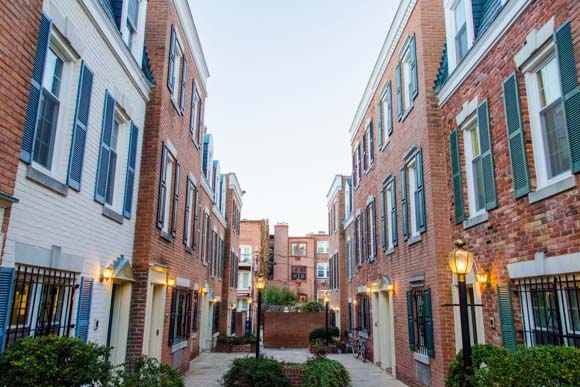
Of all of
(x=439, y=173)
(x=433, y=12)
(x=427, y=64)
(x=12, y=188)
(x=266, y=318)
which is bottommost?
(x=266, y=318)

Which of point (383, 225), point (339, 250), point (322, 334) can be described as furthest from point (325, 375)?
point (339, 250)

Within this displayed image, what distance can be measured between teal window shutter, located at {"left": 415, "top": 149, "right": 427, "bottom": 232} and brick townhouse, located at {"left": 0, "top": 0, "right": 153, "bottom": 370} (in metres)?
6.14

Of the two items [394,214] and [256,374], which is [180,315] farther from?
[394,214]

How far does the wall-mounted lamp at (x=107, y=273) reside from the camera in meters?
7.75

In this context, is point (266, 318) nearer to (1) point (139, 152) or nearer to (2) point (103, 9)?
(1) point (139, 152)

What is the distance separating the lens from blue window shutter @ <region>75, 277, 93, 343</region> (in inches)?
269

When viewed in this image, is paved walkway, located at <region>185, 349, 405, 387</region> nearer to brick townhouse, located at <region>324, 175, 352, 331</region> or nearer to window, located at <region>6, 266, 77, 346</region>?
window, located at <region>6, 266, 77, 346</region>

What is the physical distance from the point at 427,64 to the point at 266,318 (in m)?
18.9

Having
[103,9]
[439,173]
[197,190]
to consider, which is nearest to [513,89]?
[439,173]

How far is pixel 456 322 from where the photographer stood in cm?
908

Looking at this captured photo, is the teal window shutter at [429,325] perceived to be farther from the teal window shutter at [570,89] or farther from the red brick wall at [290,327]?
the red brick wall at [290,327]

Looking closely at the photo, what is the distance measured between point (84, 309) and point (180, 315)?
6287mm

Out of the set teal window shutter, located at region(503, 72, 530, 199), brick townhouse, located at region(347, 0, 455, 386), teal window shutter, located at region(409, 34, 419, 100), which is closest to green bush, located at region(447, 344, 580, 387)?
teal window shutter, located at region(503, 72, 530, 199)

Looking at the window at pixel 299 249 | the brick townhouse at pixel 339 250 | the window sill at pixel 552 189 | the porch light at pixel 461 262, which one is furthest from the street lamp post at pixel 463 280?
the window at pixel 299 249
